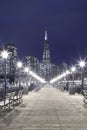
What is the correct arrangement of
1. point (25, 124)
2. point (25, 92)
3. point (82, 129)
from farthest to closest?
point (25, 92) < point (25, 124) < point (82, 129)

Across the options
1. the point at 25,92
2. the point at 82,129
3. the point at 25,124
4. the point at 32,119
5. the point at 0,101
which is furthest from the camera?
the point at 25,92

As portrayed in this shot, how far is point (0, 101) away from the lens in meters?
25.7

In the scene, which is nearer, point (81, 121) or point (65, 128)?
point (65, 128)

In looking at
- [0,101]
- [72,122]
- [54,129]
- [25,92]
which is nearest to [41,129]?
[54,129]

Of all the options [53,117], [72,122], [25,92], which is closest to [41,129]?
[72,122]

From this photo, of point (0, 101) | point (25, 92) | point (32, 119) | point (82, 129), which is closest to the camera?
point (82, 129)

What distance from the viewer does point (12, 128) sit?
16.2 meters

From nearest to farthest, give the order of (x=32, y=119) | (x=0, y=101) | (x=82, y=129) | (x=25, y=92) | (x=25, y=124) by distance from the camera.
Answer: (x=82, y=129), (x=25, y=124), (x=32, y=119), (x=0, y=101), (x=25, y=92)

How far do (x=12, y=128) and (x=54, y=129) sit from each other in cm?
187

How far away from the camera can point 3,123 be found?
58.7 feet

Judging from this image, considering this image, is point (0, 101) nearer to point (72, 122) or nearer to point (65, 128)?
point (72, 122)

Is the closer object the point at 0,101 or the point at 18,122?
the point at 18,122

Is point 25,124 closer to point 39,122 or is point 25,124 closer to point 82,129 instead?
point 39,122

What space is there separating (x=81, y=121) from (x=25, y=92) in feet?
115
